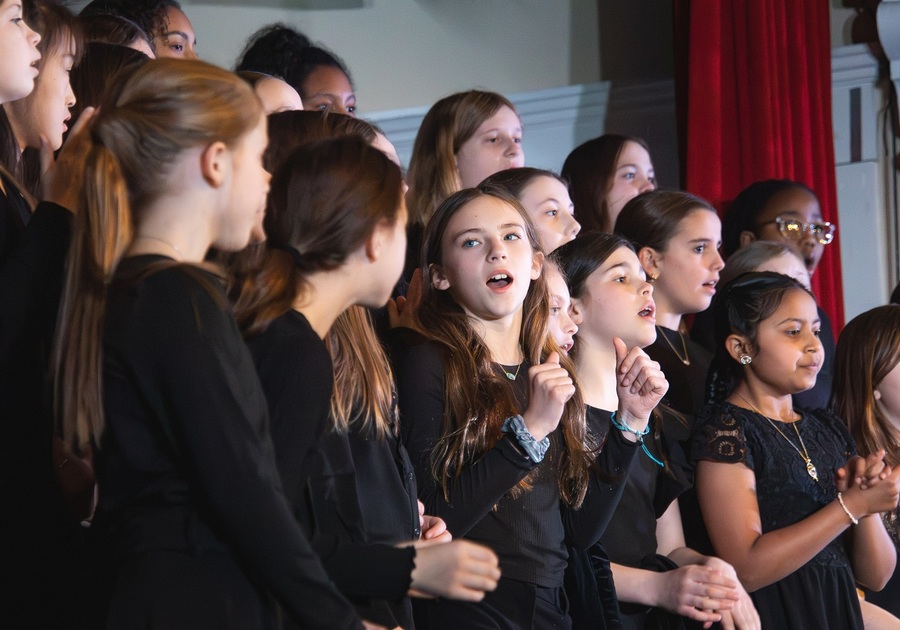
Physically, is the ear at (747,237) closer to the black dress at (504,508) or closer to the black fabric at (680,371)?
the black fabric at (680,371)

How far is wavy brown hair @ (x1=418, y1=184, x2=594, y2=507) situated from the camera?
84.3 inches

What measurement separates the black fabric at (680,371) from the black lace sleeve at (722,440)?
22 cm

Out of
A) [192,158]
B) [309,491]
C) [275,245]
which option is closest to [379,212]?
[275,245]

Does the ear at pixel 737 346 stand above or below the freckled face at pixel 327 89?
below

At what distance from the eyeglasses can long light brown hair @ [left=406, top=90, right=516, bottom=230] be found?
109cm

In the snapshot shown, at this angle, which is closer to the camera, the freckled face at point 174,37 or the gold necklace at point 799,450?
the gold necklace at point 799,450

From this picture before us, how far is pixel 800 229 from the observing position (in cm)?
386

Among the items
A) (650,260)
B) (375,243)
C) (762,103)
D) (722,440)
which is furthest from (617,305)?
(762,103)

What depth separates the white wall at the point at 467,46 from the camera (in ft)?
15.9

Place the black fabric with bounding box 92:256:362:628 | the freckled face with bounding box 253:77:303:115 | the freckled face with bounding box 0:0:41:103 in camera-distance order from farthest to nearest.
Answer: the freckled face with bounding box 253:77:303:115 → the freckled face with bounding box 0:0:41:103 → the black fabric with bounding box 92:256:362:628

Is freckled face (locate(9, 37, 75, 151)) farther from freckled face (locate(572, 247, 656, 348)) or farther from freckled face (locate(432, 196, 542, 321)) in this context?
freckled face (locate(572, 247, 656, 348))

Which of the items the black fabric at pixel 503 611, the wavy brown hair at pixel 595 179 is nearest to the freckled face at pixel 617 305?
the black fabric at pixel 503 611

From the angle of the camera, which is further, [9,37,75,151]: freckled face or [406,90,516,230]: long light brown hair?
[406,90,516,230]: long light brown hair


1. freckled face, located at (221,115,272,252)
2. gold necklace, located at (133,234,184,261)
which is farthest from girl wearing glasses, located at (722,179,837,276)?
gold necklace, located at (133,234,184,261)
